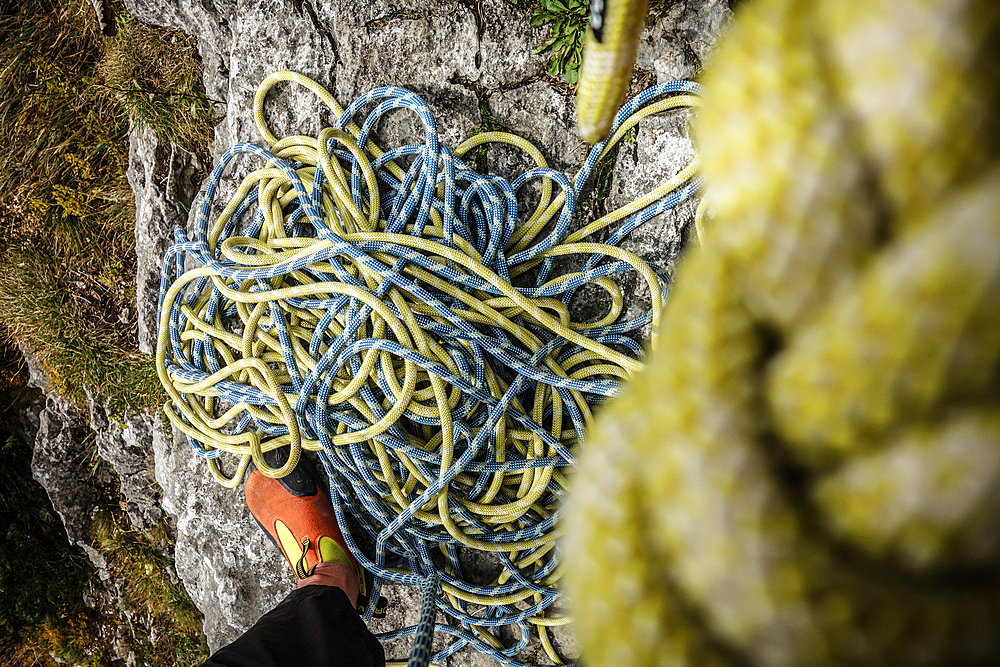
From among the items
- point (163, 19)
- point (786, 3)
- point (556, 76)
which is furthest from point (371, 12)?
point (786, 3)

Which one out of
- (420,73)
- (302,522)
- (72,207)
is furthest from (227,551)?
(420,73)

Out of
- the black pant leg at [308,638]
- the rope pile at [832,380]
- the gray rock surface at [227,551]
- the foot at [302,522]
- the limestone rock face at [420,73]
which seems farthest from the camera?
the gray rock surface at [227,551]

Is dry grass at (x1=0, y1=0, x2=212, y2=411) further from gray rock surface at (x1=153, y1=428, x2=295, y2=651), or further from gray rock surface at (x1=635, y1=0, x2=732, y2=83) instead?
gray rock surface at (x1=635, y1=0, x2=732, y2=83)

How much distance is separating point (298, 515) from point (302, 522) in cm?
3

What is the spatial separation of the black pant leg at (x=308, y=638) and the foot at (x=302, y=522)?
0.34 feet

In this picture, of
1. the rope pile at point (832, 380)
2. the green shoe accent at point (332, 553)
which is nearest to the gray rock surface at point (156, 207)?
the green shoe accent at point (332, 553)

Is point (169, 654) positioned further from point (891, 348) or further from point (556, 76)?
point (891, 348)

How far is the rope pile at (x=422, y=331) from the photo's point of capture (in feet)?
5.38

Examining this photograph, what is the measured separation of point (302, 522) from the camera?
189 cm

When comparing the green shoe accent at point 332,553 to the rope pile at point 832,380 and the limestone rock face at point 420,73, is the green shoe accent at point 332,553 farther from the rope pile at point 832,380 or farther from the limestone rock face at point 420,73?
the rope pile at point 832,380

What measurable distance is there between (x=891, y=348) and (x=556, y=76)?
5.73 feet

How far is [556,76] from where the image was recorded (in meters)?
1.79

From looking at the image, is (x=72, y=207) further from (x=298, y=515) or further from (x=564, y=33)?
(x=564, y=33)

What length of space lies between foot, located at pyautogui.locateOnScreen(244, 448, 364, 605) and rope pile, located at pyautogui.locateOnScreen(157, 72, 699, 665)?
3.9 inches
